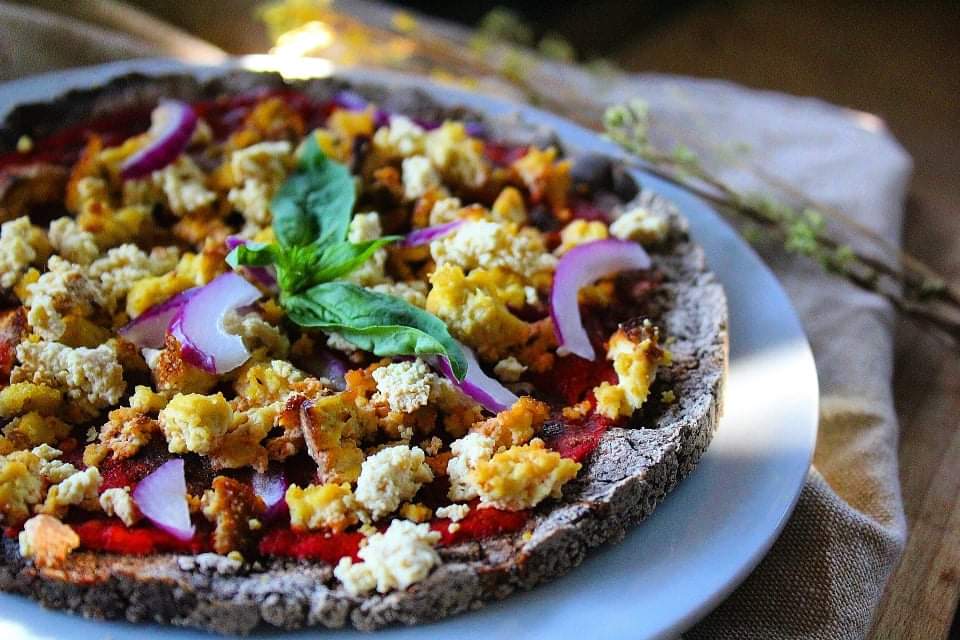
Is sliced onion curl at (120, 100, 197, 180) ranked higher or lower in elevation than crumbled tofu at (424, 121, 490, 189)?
higher

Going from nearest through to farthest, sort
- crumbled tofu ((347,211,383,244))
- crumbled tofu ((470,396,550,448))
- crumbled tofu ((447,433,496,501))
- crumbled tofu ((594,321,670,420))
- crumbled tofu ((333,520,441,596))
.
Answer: crumbled tofu ((333,520,441,596)), crumbled tofu ((447,433,496,501)), crumbled tofu ((470,396,550,448)), crumbled tofu ((594,321,670,420)), crumbled tofu ((347,211,383,244))

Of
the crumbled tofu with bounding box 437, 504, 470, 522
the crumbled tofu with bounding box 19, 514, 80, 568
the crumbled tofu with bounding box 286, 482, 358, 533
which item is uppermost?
the crumbled tofu with bounding box 19, 514, 80, 568

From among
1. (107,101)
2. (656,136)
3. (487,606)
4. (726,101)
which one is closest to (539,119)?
(656,136)

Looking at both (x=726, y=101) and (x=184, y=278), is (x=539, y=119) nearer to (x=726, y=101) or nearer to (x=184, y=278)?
(x=726, y=101)

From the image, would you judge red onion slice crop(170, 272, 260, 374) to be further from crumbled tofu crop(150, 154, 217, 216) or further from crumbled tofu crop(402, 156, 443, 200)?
crumbled tofu crop(402, 156, 443, 200)

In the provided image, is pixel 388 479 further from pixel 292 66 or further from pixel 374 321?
pixel 292 66

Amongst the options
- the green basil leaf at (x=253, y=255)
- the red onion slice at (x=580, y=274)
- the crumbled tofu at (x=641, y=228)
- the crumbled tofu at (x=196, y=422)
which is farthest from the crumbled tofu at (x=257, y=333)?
the crumbled tofu at (x=641, y=228)

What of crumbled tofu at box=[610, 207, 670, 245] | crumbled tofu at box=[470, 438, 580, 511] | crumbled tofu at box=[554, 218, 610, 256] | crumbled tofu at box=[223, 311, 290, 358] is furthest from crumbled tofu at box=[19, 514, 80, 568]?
crumbled tofu at box=[610, 207, 670, 245]

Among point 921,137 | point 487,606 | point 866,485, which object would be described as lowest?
point 921,137
